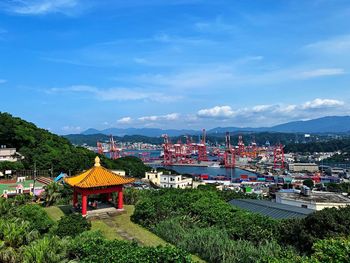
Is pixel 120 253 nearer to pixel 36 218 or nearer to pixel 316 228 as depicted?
pixel 316 228

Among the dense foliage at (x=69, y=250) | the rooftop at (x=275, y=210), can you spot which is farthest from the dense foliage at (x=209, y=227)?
the dense foliage at (x=69, y=250)

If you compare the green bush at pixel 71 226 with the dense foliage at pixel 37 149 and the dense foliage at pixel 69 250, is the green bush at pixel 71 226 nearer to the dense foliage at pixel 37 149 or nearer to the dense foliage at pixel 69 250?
the dense foliage at pixel 69 250

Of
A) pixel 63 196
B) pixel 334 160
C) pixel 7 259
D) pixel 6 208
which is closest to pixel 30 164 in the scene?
pixel 63 196

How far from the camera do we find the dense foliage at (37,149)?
3981 centimetres

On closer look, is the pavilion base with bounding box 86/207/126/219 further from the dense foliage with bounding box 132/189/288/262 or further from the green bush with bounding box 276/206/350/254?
the green bush with bounding box 276/206/350/254

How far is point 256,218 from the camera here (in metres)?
13.5

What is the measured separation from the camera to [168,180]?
55094 mm

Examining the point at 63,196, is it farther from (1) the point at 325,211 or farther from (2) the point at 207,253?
(1) the point at 325,211

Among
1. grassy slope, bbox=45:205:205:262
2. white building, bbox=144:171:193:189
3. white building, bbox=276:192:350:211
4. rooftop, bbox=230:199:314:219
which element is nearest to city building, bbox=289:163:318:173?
white building, bbox=144:171:193:189

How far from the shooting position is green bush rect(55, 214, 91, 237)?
13.2 meters

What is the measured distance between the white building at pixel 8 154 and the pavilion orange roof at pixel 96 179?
93.1 ft

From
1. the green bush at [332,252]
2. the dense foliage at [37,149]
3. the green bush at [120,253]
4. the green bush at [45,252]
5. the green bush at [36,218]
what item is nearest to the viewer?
the green bush at [332,252]

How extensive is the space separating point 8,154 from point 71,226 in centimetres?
3368

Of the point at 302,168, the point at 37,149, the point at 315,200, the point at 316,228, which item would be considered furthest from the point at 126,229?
the point at 302,168
